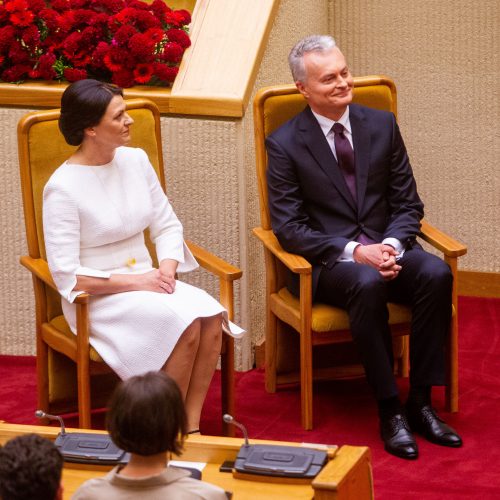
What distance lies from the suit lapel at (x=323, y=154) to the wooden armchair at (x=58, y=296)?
50 cm

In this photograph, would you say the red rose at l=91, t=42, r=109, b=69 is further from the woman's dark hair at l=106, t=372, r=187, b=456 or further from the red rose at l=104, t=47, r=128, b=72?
the woman's dark hair at l=106, t=372, r=187, b=456

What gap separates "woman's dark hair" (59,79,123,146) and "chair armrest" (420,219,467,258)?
122cm

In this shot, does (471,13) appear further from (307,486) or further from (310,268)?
(307,486)

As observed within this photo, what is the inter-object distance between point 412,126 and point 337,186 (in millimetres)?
1321

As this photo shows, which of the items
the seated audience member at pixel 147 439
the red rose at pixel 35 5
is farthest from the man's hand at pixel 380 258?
the seated audience member at pixel 147 439

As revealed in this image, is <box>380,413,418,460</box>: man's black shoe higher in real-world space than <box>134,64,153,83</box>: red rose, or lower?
lower

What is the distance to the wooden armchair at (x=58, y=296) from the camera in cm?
394

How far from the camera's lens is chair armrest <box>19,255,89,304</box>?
3822mm

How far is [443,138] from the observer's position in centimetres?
546

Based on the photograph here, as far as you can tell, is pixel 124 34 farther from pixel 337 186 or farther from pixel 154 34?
pixel 337 186

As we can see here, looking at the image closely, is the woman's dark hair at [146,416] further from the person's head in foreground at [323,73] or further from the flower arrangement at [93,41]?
the flower arrangement at [93,41]

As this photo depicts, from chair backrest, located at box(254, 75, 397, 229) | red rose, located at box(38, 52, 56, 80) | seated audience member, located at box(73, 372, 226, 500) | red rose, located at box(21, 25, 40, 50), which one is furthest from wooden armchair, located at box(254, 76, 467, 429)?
seated audience member, located at box(73, 372, 226, 500)

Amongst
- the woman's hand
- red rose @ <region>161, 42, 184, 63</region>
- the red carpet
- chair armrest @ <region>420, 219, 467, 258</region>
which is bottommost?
the red carpet

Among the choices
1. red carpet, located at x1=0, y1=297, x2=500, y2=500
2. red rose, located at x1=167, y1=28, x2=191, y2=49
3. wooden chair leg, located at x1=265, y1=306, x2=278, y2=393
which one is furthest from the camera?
red rose, located at x1=167, y1=28, x2=191, y2=49
